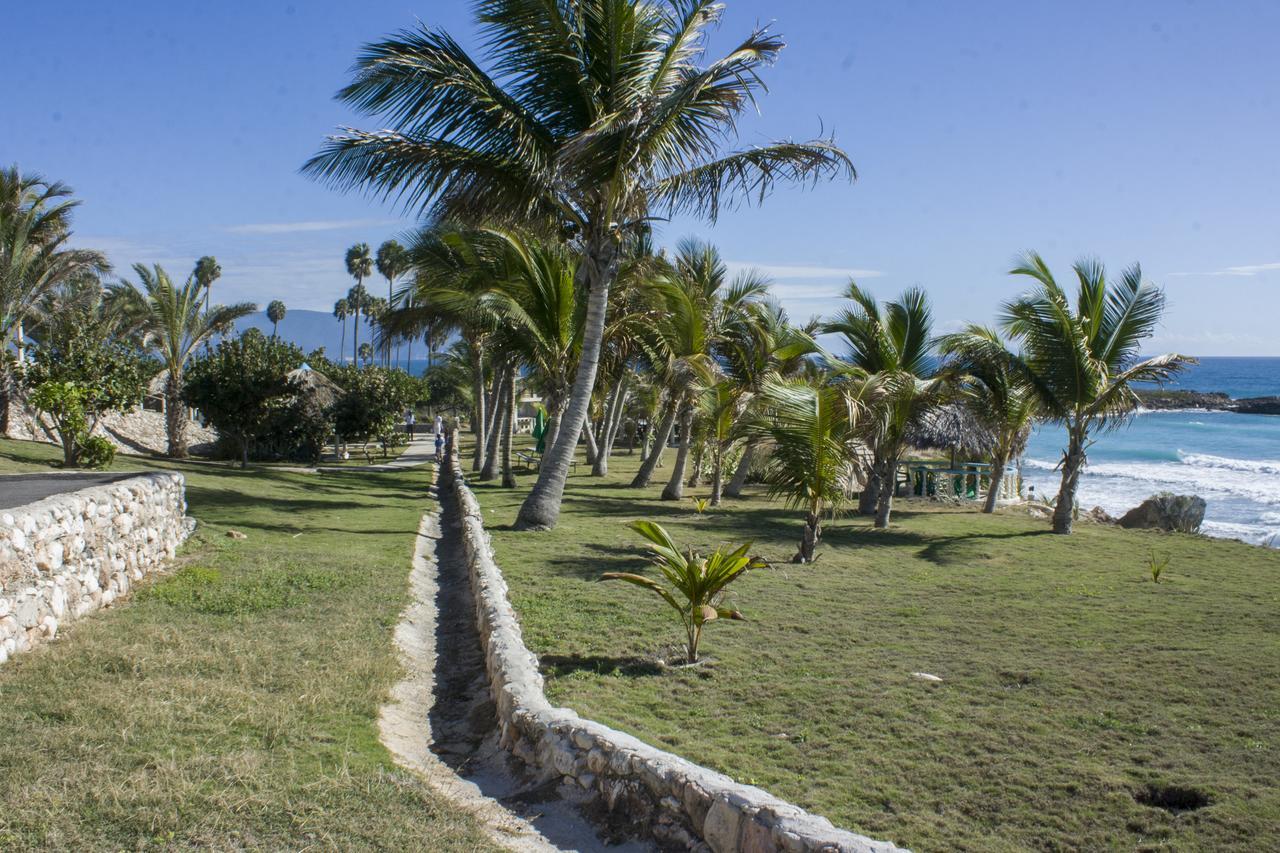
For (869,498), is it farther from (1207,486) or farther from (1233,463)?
(1233,463)

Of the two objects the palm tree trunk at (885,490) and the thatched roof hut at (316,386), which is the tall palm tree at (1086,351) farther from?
the thatched roof hut at (316,386)

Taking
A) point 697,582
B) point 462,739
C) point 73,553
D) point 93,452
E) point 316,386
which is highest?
point 316,386

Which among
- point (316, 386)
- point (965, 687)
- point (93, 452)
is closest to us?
point (965, 687)

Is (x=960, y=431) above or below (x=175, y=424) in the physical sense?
above

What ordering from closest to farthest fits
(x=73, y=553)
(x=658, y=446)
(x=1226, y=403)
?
(x=73, y=553) < (x=658, y=446) < (x=1226, y=403)

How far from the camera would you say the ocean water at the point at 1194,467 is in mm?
28328

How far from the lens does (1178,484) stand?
37.3 m

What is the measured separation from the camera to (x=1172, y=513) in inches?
735

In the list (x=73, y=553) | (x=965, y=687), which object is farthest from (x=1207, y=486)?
(x=73, y=553)

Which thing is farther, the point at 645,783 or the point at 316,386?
the point at 316,386

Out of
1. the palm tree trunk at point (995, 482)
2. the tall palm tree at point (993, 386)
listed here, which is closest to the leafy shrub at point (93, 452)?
the tall palm tree at point (993, 386)

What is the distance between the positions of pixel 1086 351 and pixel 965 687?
9999mm

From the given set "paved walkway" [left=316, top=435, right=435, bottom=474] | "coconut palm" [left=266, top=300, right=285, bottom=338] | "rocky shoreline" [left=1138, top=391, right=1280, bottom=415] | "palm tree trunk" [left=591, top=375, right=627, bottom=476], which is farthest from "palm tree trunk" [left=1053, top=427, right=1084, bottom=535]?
"coconut palm" [left=266, top=300, right=285, bottom=338]

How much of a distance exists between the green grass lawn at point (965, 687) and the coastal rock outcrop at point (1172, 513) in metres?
7.10
